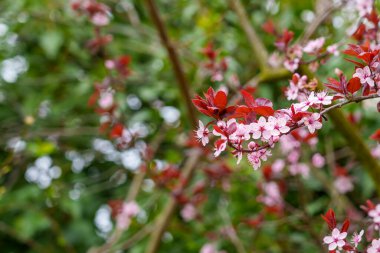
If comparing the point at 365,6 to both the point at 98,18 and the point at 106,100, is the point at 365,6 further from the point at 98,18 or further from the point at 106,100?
the point at 98,18

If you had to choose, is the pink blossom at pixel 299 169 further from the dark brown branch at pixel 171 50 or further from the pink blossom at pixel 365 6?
the pink blossom at pixel 365 6

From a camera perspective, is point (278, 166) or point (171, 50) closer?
point (171, 50)

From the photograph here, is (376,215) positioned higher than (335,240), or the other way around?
(335,240)

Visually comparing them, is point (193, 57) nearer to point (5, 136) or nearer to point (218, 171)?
point (218, 171)

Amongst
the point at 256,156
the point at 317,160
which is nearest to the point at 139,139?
the point at 317,160

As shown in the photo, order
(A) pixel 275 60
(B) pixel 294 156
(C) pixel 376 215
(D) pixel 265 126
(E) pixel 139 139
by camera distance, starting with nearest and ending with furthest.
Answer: (D) pixel 265 126 < (C) pixel 376 215 < (A) pixel 275 60 < (B) pixel 294 156 < (E) pixel 139 139

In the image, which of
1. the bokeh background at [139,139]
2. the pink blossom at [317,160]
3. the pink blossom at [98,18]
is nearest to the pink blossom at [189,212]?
the bokeh background at [139,139]

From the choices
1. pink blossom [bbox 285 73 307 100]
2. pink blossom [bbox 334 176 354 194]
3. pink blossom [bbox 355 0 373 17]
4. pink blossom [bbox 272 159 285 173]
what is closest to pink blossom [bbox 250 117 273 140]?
pink blossom [bbox 285 73 307 100]
